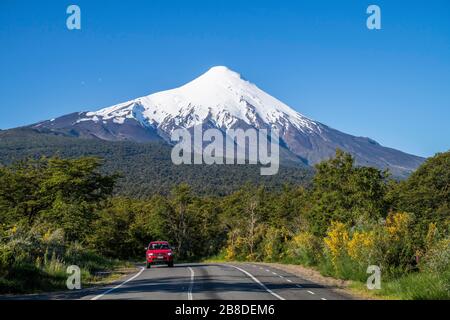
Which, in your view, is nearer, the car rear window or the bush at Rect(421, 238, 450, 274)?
the bush at Rect(421, 238, 450, 274)

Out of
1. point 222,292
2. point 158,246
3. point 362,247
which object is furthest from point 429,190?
point 222,292

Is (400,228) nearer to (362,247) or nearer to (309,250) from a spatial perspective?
(362,247)

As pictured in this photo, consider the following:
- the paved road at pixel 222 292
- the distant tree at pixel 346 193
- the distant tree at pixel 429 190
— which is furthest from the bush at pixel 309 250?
the distant tree at pixel 429 190

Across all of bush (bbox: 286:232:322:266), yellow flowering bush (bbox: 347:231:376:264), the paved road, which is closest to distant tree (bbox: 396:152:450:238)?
bush (bbox: 286:232:322:266)

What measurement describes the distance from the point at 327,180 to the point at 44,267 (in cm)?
2593

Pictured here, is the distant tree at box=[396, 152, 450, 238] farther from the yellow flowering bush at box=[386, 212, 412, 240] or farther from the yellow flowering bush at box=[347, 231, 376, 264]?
the yellow flowering bush at box=[347, 231, 376, 264]

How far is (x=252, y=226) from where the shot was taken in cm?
5797

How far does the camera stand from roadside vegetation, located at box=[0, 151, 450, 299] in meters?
18.9

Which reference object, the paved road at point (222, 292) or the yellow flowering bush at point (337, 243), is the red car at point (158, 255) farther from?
the paved road at point (222, 292)

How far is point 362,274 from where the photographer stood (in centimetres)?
2055

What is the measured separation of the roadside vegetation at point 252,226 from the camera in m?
18.9

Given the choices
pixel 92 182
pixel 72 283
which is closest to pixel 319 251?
pixel 72 283

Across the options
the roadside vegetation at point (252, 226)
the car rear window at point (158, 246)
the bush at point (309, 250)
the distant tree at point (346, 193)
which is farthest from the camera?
the distant tree at point (346, 193)

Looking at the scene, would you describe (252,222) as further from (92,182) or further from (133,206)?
(133,206)
